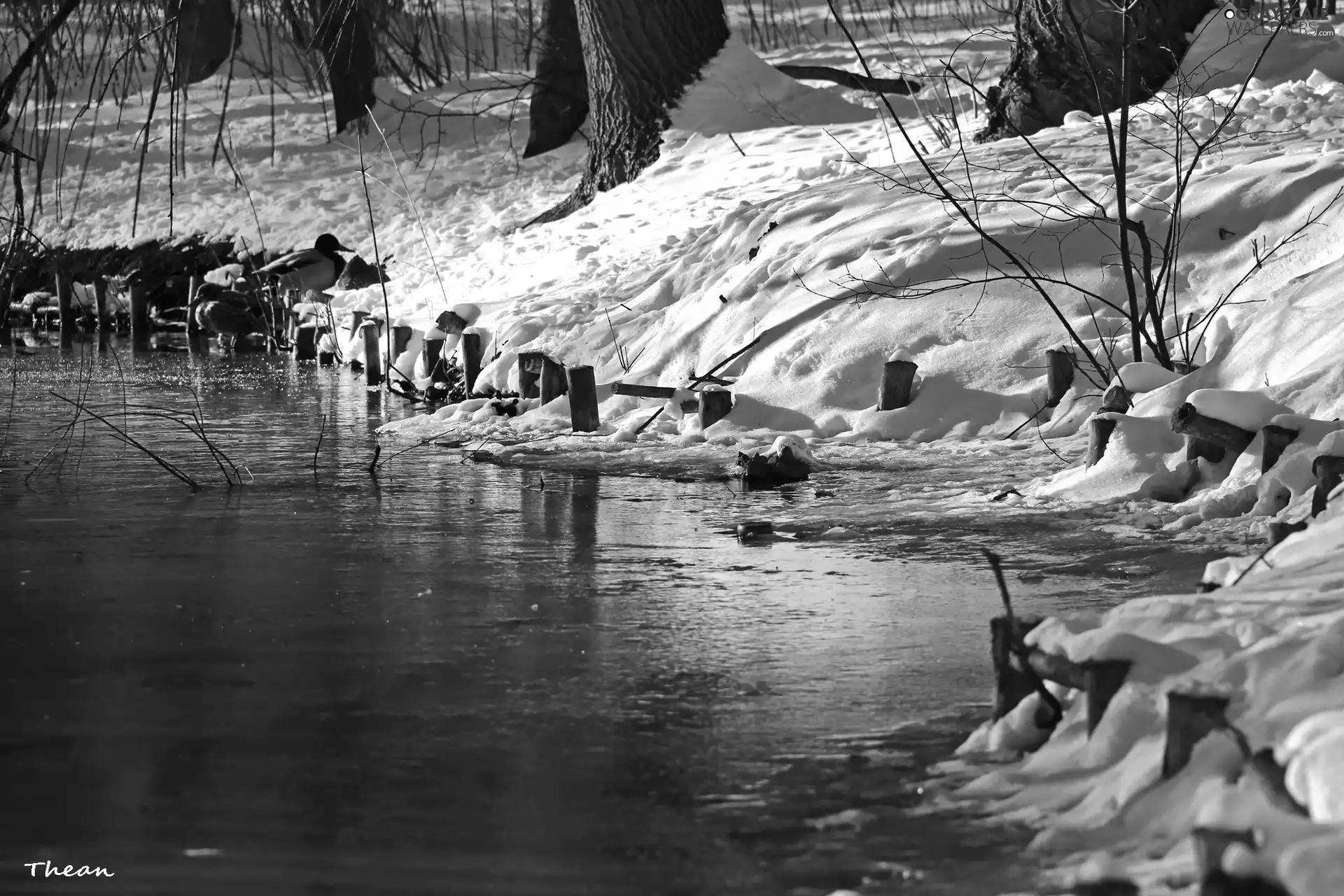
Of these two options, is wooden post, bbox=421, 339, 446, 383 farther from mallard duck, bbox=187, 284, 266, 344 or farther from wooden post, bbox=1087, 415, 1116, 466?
wooden post, bbox=1087, 415, 1116, 466

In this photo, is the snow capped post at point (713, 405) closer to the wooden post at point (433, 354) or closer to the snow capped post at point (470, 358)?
the snow capped post at point (470, 358)

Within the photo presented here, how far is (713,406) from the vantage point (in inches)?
412

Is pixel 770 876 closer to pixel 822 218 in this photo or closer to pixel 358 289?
pixel 822 218

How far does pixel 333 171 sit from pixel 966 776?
2274 cm

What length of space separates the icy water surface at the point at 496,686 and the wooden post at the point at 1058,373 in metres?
1.32

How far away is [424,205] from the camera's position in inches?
902

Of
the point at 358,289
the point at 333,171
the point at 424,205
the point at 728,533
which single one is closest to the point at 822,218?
the point at 728,533

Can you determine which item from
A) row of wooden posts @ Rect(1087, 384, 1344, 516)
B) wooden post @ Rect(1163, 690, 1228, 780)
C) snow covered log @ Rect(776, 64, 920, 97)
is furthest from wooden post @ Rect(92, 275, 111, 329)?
wooden post @ Rect(1163, 690, 1228, 780)

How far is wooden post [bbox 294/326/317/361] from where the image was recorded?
58.8 feet

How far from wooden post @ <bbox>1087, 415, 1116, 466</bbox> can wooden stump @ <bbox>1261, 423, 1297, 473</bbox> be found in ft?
3.46

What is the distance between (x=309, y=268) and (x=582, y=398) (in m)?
10.4

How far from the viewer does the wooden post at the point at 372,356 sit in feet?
48.8

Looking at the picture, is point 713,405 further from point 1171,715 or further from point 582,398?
point 1171,715

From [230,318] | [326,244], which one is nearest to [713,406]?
[230,318]
